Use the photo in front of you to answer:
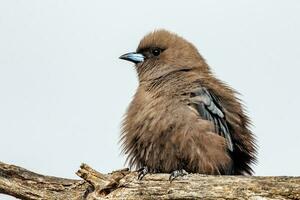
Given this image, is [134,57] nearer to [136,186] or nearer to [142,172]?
[142,172]

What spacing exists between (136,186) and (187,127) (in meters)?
0.84

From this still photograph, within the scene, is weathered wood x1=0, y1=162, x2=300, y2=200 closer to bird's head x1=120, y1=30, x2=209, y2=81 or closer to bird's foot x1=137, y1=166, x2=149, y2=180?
bird's foot x1=137, y1=166, x2=149, y2=180

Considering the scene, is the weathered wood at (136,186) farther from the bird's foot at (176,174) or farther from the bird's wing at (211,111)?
the bird's wing at (211,111)

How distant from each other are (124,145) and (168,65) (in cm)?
98

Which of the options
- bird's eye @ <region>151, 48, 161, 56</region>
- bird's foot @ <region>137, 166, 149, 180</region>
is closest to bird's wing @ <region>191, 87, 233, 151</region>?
bird's foot @ <region>137, 166, 149, 180</region>

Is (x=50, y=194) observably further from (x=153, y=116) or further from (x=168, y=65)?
(x=168, y=65)

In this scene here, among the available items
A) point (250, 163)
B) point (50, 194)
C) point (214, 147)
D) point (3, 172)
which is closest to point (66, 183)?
point (50, 194)

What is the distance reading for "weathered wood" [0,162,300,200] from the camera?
493 cm

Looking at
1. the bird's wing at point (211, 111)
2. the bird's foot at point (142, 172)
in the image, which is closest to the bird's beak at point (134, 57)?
the bird's wing at point (211, 111)

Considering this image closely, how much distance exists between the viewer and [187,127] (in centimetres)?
595

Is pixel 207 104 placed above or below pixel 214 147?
above

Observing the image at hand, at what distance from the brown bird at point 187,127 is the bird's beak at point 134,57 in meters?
0.54

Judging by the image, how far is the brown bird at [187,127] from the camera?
5945 mm

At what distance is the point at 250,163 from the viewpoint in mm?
6320
